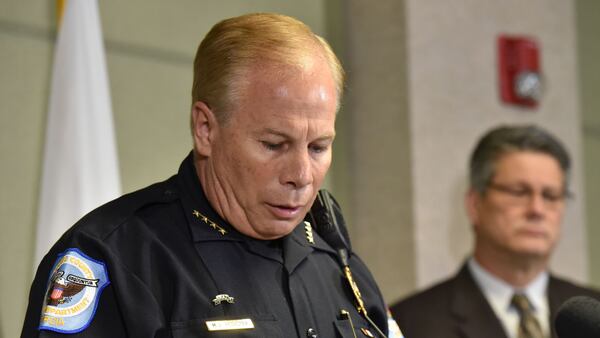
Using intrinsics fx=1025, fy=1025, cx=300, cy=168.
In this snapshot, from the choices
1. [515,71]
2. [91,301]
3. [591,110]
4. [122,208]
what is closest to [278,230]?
[122,208]

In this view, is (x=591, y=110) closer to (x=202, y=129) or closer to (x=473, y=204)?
(x=473, y=204)

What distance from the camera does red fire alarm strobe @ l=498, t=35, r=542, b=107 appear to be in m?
4.72

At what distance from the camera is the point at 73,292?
5.93ft

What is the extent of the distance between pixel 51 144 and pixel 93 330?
1.46 meters

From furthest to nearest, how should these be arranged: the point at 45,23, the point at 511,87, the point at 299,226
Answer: the point at 511,87
the point at 45,23
the point at 299,226

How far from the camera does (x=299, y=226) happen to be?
2.19m

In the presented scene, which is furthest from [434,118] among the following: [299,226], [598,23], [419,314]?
[299,226]

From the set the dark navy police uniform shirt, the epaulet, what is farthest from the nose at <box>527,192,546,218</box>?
the epaulet

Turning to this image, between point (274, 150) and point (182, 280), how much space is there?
0.31 metres

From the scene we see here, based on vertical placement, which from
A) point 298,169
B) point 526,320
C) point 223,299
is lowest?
point 526,320

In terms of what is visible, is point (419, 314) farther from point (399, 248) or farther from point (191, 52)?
point (191, 52)

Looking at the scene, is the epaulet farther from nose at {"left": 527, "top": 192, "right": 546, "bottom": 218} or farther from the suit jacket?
nose at {"left": 527, "top": 192, "right": 546, "bottom": 218}

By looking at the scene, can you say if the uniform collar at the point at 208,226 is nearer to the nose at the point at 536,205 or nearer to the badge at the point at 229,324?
the badge at the point at 229,324

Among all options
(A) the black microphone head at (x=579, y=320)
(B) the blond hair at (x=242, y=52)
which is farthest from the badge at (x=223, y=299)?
(A) the black microphone head at (x=579, y=320)
